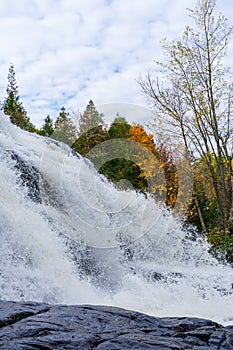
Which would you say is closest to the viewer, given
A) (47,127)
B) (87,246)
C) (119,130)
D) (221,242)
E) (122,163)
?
(87,246)

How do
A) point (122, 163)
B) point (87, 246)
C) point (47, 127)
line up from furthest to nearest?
1. point (47, 127)
2. point (122, 163)
3. point (87, 246)

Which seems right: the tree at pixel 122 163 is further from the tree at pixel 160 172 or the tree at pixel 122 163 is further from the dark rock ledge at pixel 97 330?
the dark rock ledge at pixel 97 330

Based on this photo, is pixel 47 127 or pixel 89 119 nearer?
pixel 89 119

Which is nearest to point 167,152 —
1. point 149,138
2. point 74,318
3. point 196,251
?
point 149,138

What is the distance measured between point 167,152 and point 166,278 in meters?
7.62

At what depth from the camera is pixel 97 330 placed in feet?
5.89

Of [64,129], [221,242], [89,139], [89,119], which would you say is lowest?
[221,242]

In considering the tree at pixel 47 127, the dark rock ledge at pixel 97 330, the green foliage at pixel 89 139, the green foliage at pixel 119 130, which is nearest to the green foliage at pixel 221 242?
the dark rock ledge at pixel 97 330

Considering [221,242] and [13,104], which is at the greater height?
[13,104]

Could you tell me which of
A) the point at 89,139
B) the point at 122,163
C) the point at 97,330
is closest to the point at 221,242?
the point at 122,163

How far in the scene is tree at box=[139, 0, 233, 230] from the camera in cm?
1060

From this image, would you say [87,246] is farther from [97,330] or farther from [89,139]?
[89,139]

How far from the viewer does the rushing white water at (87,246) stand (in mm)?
4312

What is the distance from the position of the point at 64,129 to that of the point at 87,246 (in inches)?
600
